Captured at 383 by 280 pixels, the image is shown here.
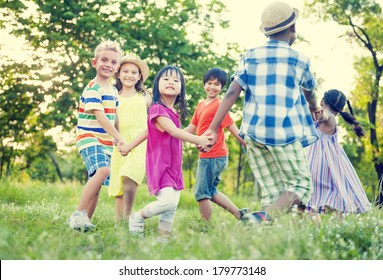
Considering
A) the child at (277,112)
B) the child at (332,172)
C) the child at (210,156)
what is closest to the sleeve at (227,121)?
the child at (210,156)

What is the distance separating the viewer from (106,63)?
5.91 metres

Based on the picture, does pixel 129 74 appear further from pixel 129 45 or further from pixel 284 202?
pixel 129 45

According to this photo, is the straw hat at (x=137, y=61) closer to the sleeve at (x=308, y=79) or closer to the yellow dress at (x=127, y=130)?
the yellow dress at (x=127, y=130)

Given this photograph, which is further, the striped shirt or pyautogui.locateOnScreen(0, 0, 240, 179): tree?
pyautogui.locateOnScreen(0, 0, 240, 179): tree

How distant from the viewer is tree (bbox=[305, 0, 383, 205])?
23.5 metres

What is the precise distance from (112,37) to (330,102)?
1484 cm

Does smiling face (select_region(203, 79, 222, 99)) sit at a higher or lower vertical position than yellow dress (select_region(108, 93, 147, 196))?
higher

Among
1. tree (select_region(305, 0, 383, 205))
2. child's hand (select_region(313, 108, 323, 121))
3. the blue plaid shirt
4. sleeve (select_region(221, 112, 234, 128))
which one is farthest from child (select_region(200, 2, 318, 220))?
tree (select_region(305, 0, 383, 205))

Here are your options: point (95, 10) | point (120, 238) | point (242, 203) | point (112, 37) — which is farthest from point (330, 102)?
point (95, 10)

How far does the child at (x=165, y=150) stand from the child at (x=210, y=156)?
116cm

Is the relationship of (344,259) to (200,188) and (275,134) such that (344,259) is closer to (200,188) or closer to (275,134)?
(275,134)

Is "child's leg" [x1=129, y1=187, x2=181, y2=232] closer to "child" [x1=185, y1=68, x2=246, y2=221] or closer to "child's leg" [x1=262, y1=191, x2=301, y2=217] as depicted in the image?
"child's leg" [x1=262, y1=191, x2=301, y2=217]
